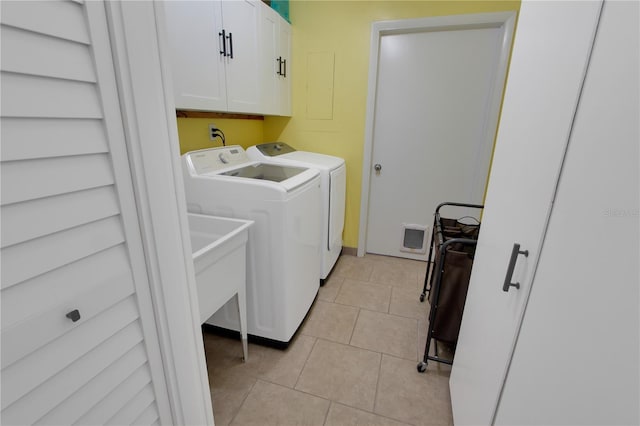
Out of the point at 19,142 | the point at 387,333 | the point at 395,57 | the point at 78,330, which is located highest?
the point at 395,57

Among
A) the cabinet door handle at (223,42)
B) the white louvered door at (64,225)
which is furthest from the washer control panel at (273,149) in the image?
the white louvered door at (64,225)

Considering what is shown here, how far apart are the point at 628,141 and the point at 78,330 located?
3.22 feet

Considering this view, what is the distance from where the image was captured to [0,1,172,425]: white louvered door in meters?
0.43

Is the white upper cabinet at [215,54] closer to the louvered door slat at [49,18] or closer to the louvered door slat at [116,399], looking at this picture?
the louvered door slat at [49,18]

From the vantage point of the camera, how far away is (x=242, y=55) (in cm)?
196

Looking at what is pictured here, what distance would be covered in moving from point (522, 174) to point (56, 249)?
110cm

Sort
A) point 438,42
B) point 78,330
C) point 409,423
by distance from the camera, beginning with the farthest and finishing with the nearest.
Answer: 1. point 438,42
2. point 409,423
3. point 78,330

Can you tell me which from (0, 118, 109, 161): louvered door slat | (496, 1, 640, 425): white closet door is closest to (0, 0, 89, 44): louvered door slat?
(0, 118, 109, 161): louvered door slat

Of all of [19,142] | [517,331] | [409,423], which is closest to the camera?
[19,142]

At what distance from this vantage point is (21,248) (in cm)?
44

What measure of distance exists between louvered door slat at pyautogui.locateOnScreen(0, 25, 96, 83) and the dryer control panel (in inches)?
47.1

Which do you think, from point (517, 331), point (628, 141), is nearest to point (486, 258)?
point (517, 331)

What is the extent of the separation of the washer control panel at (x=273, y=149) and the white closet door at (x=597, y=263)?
6.48 ft

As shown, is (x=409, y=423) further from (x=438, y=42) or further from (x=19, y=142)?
(x=438, y=42)
